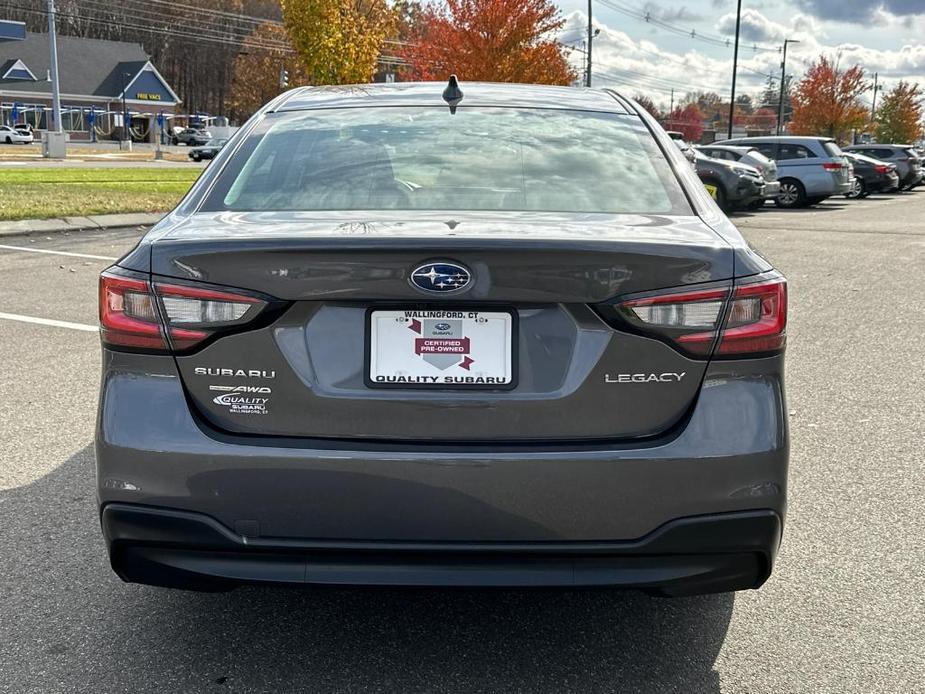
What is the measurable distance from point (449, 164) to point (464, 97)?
2.00 ft

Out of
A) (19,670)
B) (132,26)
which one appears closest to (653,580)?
(19,670)

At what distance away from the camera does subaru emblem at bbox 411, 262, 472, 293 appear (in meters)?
2.43

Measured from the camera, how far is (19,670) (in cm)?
279

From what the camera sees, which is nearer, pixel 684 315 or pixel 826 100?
pixel 684 315

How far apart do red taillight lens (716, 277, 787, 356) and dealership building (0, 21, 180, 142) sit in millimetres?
88016

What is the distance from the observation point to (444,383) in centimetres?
247

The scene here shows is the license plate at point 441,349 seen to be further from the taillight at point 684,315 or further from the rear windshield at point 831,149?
the rear windshield at point 831,149

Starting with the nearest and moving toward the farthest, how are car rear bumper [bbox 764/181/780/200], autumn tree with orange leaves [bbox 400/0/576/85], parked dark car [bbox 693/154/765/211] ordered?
parked dark car [bbox 693/154/765/211], car rear bumper [bbox 764/181/780/200], autumn tree with orange leaves [bbox 400/0/576/85]

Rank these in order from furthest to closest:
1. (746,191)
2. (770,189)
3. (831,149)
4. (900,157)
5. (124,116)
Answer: (124,116)
(900,157)
(831,149)
(770,189)
(746,191)

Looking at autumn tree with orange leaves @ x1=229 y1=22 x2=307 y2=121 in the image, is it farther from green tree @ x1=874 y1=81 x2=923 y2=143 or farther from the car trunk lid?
the car trunk lid

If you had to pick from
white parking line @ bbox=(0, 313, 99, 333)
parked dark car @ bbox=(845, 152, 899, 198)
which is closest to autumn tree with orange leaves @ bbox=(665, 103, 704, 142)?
parked dark car @ bbox=(845, 152, 899, 198)

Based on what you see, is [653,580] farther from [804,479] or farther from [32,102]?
[32,102]

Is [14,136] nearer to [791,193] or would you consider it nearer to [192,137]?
[192,137]

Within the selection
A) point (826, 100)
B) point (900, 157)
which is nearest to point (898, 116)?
point (826, 100)
